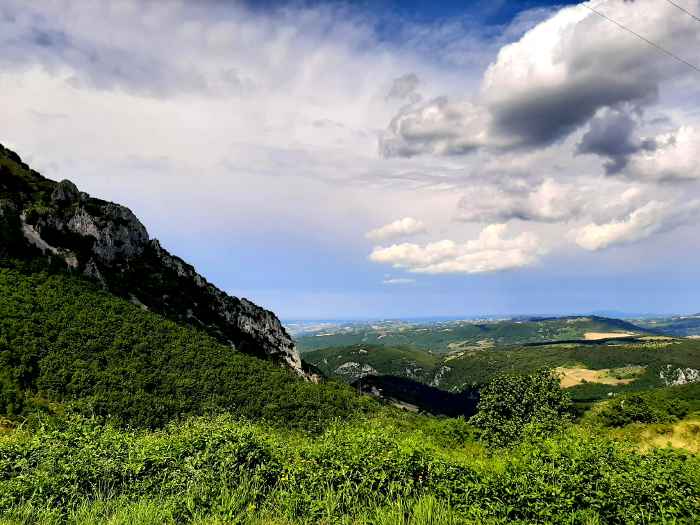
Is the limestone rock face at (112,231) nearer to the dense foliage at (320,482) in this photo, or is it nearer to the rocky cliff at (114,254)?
the rocky cliff at (114,254)

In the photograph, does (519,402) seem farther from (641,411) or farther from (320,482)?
(320,482)

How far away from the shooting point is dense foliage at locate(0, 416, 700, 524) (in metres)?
10.1

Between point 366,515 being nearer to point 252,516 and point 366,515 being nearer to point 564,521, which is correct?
point 252,516

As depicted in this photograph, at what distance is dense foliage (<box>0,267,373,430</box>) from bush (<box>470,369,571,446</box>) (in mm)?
37884

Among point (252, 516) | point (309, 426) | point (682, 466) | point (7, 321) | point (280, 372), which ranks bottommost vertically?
point (309, 426)

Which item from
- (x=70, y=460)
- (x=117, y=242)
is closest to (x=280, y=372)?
(x=117, y=242)

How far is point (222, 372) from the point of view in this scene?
3878 inches

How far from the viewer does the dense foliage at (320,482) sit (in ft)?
33.1

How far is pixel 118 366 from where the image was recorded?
76.4 metres

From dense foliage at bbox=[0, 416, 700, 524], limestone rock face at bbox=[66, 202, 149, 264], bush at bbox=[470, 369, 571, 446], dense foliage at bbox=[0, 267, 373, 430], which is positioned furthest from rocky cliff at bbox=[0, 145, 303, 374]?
dense foliage at bbox=[0, 416, 700, 524]

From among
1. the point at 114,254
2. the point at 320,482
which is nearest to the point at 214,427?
the point at 320,482

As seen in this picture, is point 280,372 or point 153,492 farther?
point 280,372

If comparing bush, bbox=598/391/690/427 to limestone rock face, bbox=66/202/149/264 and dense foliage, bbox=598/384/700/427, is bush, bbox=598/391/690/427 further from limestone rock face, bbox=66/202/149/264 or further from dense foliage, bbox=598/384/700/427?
limestone rock face, bbox=66/202/149/264

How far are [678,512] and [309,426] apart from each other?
89.3 m
